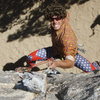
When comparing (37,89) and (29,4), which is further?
(29,4)

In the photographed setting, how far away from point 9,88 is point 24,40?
3.78 metres

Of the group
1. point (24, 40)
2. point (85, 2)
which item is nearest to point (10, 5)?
point (24, 40)

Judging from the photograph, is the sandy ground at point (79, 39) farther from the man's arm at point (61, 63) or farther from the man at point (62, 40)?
the man's arm at point (61, 63)

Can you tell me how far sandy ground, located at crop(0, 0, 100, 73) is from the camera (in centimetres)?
697

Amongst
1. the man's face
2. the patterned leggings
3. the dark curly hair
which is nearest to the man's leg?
the patterned leggings

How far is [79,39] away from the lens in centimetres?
702

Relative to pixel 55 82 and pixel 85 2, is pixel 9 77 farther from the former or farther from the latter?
pixel 85 2

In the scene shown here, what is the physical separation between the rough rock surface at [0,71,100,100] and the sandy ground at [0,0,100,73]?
3.45 metres

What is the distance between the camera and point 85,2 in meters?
7.04

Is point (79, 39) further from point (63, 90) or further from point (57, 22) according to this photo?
point (63, 90)

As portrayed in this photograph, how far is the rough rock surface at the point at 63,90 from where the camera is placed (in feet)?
9.29

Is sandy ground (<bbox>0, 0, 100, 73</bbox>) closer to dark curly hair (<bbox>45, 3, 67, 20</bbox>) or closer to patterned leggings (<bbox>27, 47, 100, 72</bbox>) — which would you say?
patterned leggings (<bbox>27, 47, 100, 72</bbox>)

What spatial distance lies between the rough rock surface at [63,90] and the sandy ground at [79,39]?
136 inches

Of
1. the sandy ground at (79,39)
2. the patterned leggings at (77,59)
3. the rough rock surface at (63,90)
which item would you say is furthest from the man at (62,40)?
the sandy ground at (79,39)
